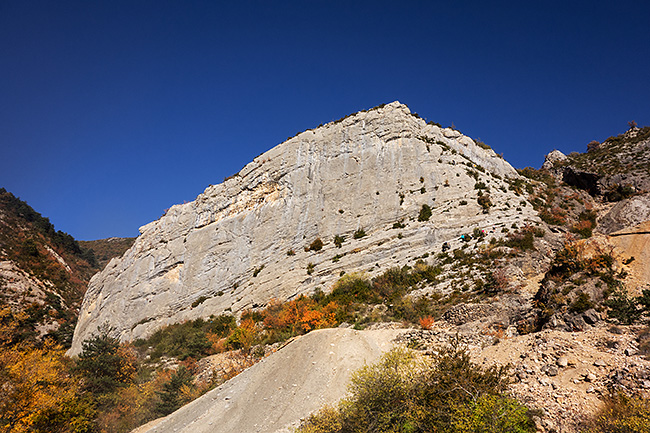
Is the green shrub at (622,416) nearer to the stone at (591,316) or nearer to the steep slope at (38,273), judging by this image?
the stone at (591,316)

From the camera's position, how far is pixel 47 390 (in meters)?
13.7

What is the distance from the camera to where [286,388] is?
11.2 metres

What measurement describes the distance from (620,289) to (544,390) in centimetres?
565

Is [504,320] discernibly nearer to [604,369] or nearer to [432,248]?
[604,369]

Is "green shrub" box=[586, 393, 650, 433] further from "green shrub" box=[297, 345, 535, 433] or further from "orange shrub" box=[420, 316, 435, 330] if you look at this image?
"orange shrub" box=[420, 316, 435, 330]

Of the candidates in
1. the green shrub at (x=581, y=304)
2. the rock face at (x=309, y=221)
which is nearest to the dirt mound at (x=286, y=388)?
the green shrub at (x=581, y=304)

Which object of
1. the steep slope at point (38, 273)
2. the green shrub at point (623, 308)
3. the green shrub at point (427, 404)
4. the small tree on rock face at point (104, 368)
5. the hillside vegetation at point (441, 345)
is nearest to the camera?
the green shrub at point (427, 404)

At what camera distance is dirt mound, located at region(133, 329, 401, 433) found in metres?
10.2

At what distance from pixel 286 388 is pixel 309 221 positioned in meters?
21.7

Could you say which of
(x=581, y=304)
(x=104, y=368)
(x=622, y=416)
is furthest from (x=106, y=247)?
(x=622, y=416)

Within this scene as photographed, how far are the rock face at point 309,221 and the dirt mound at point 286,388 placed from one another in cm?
1215

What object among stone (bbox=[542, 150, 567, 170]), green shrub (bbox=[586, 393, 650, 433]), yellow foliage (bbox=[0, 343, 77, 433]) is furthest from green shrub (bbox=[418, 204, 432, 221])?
stone (bbox=[542, 150, 567, 170])

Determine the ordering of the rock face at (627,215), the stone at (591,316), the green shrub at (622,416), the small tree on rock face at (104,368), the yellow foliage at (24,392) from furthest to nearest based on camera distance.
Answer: the rock face at (627,215) → the small tree on rock face at (104,368) → the yellow foliage at (24,392) → the stone at (591,316) → the green shrub at (622,416)

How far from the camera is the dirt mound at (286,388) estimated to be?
10211mm
